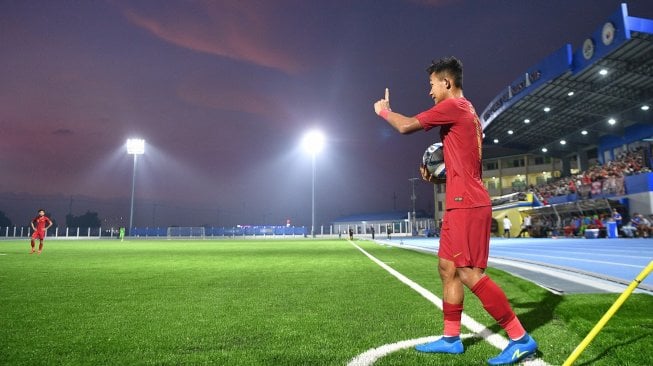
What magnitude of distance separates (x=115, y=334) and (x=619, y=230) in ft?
99.5

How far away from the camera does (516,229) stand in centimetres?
Answer: 4212


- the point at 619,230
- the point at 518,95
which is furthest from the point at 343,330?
the point at 518,95

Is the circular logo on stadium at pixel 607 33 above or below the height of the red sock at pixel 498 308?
above

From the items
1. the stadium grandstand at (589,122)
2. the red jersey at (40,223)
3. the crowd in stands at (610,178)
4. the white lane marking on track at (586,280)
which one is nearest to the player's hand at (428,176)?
the white lane marking on track at (586,280)

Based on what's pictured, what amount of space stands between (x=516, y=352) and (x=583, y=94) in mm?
37121

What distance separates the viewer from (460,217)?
301 cm

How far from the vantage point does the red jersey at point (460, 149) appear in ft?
10.0

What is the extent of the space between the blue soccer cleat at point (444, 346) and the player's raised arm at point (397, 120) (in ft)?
5.14

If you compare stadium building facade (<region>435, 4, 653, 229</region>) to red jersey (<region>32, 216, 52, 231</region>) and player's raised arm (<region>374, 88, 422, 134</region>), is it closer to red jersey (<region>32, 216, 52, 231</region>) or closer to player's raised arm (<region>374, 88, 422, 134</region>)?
player's raised arm (<region>374, 88, 422, 134</region>)

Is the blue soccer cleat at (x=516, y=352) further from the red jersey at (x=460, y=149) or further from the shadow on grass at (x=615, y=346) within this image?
the red jersey at (x=460, y=149)

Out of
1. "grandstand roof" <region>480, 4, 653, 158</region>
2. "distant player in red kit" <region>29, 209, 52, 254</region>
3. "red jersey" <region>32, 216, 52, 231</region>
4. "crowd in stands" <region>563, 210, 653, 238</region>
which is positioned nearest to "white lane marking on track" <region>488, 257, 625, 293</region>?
"distant player in red kit" <region>29, 209, 52, 254</region>

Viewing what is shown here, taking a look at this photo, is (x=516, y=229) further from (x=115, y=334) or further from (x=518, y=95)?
(x=115, y=334)

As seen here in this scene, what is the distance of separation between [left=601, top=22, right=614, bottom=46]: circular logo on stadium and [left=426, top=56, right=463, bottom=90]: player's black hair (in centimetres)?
A: 2712

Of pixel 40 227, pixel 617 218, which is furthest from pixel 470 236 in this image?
pixel 617 218
